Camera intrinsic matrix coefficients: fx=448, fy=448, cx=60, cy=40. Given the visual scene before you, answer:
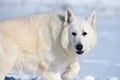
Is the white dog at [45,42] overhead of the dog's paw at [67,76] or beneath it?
overhead

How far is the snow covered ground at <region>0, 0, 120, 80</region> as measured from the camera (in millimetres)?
12700

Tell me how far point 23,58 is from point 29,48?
237mm

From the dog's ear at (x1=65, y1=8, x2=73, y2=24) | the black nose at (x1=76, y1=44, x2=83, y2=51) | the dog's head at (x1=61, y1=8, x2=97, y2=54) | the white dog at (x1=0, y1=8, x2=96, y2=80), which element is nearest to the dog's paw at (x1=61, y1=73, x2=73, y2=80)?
the white dog at (x1=0, y1=8, x2=96, y2=80)

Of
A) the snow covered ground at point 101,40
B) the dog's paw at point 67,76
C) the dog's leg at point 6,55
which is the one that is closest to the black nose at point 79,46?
the dog's paw at point 67,76

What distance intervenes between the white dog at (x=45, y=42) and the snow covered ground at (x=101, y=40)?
468 mm

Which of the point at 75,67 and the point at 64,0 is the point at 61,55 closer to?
the point at 75,67

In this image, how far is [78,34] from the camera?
8.73m

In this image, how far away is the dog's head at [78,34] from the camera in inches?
342

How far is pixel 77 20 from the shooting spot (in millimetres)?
8984

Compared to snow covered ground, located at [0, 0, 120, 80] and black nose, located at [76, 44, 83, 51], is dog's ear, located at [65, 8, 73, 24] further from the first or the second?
snow covered ground, located at [0, 0, 120, 80]

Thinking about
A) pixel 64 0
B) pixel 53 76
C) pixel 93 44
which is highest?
pixel 64 0

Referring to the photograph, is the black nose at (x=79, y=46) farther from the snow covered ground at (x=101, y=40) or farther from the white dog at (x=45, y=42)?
the snow covered ground at (x=101, y=40)

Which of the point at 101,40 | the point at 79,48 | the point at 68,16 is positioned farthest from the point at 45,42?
the point at 101,40

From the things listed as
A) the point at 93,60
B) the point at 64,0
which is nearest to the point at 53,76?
the point at 93,60
